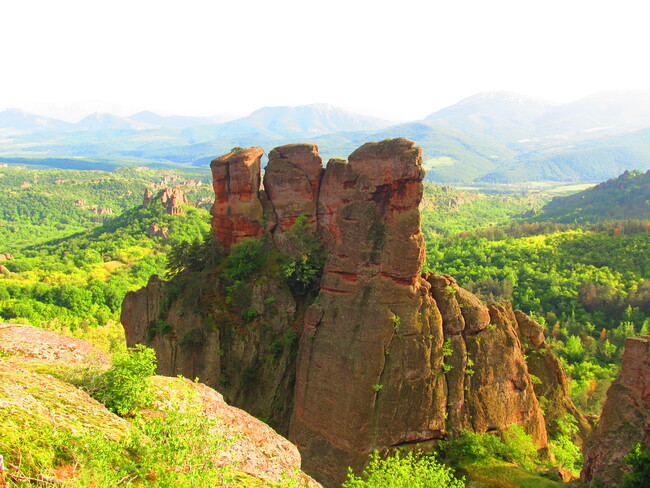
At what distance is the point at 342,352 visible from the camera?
23.5 meters

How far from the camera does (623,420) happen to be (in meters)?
18.7

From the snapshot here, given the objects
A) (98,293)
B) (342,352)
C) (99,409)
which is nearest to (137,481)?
(99,409)

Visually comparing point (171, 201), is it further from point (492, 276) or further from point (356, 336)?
point (356, 336)

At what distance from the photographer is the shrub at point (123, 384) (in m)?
11.6

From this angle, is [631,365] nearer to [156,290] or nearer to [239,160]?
[239,160]

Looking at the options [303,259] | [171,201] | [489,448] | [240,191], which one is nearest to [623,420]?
[489,448]

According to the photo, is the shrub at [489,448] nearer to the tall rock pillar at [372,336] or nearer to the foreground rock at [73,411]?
the tall rock pillar at [372,336]

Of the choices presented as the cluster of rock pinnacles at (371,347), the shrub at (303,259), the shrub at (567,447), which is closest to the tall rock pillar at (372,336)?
the cluster of rock pinnacles at (371,347)

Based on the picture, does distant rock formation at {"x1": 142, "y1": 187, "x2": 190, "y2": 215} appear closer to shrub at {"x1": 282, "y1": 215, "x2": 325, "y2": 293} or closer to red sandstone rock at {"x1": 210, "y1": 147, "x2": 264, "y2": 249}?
red sandstone rock at {"x1": 210, "y1": 147, "x2": 264, "y2": 249}

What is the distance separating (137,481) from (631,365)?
2042cm

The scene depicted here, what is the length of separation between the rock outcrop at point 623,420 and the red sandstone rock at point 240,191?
22.9 m

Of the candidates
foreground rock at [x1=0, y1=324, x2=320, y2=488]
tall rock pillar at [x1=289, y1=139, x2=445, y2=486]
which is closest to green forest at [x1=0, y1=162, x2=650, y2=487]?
tall rock pillar at [x1=289, y1=139, x2=445, y2=486]

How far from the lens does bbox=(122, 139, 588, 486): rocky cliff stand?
2275 centimetres

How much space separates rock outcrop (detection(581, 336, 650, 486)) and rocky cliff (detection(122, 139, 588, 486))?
5267 millimetres
